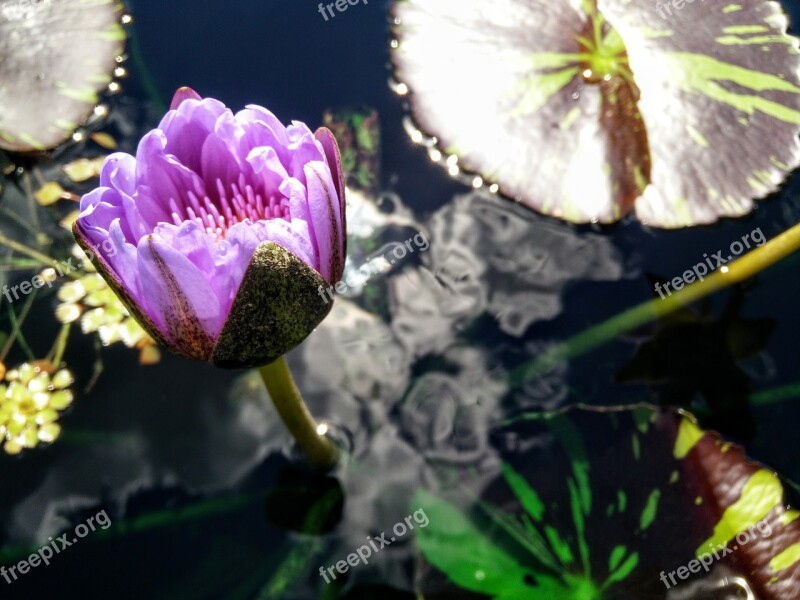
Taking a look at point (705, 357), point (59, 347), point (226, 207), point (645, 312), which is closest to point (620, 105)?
point (645, 312)

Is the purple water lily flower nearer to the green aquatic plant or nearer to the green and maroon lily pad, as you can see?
the green and maroon lily pad

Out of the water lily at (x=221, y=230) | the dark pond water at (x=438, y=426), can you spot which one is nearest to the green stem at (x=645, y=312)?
the dark pond water at (x=438, y=426)

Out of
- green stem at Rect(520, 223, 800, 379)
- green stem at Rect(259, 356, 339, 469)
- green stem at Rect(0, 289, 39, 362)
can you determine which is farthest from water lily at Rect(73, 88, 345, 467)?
green stem at Rect(0, 289, 39, 362)

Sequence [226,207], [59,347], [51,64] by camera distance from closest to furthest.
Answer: [226,207] < [59,347] < [51,64]

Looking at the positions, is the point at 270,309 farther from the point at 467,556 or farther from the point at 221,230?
the point at 467,556

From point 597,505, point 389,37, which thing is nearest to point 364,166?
point 389,37
